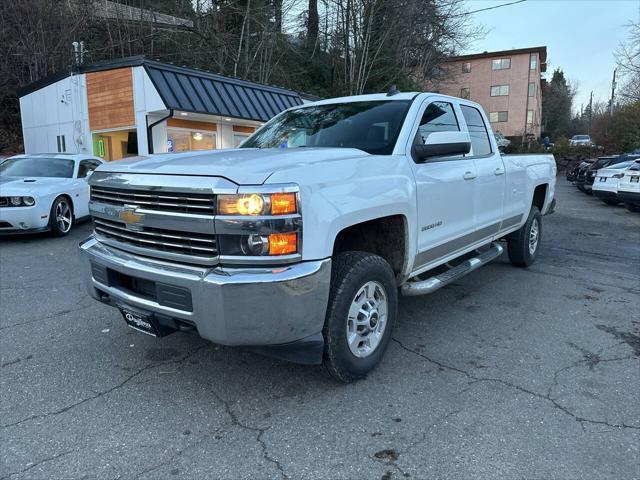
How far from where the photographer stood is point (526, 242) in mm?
6406

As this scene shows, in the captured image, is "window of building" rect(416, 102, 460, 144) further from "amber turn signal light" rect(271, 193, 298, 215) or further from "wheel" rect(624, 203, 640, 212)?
"wheel" rect(624, 203, 640, 212)

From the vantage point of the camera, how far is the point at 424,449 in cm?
260

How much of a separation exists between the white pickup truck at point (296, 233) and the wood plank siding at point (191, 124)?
946 centimetres

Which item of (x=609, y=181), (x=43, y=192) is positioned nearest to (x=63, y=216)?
(x=43, y=192)

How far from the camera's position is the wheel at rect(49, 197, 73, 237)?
27.8ft

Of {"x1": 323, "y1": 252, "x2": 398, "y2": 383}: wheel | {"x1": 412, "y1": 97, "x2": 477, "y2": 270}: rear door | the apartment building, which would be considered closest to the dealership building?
{"x1": 412, "y1": 97, "x2": 477, "y2": 270}: rear door

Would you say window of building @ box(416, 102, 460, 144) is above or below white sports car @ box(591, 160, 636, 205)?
above

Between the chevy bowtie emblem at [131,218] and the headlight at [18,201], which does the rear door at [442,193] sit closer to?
the chevy bowtie emblem at [131,218]

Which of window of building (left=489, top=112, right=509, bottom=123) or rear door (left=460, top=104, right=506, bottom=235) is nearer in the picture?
rear door (left=460, top=104, right=506, bottom=235)

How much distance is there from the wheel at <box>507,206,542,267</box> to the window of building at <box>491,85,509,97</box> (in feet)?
156

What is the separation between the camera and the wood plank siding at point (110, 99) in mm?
12492

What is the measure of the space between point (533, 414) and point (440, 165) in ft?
6.59

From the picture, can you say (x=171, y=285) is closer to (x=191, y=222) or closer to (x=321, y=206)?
(x=191, y=222)

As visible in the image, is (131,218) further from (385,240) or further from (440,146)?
(440,146)
